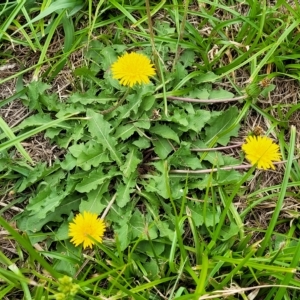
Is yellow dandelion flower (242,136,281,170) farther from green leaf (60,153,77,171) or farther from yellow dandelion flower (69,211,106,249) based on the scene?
green leaf (60,153,77,171)

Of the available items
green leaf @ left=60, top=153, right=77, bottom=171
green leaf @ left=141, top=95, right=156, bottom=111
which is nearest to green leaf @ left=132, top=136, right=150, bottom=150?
green leaf @ left=141, top=95, right=156, bottom=111

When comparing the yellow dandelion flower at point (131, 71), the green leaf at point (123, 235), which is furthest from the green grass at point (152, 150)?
the yellow dandelion flower at point (131, 71)

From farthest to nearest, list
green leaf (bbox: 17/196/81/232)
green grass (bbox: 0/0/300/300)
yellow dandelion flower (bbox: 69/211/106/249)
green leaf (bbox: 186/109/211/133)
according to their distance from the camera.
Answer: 1. green leaf (bbox: 186/109/211/133)
2. green leaf (bbox: 17/196/81/232)
3. green grass (bbox: 0/0/300/300)
4. yellow dandelion flower (bbox: 69/211/106/249)

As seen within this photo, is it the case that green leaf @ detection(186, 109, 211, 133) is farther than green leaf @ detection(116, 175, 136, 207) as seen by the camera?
Yes

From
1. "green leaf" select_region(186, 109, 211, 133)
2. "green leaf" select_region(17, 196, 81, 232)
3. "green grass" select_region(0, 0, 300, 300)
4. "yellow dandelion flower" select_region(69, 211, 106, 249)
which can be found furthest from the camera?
"green leaf" select_region(186, 109, 211, 133)

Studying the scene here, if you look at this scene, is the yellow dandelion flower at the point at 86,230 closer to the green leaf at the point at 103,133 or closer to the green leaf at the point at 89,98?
the green leaf at the point at 103,133

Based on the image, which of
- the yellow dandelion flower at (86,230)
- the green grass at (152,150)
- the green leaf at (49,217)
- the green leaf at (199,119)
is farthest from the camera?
the green leaf at (199,119)

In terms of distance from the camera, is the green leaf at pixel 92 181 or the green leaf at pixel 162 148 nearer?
the green leaf at pixel 92 181

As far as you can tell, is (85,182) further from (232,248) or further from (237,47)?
(237,47)
